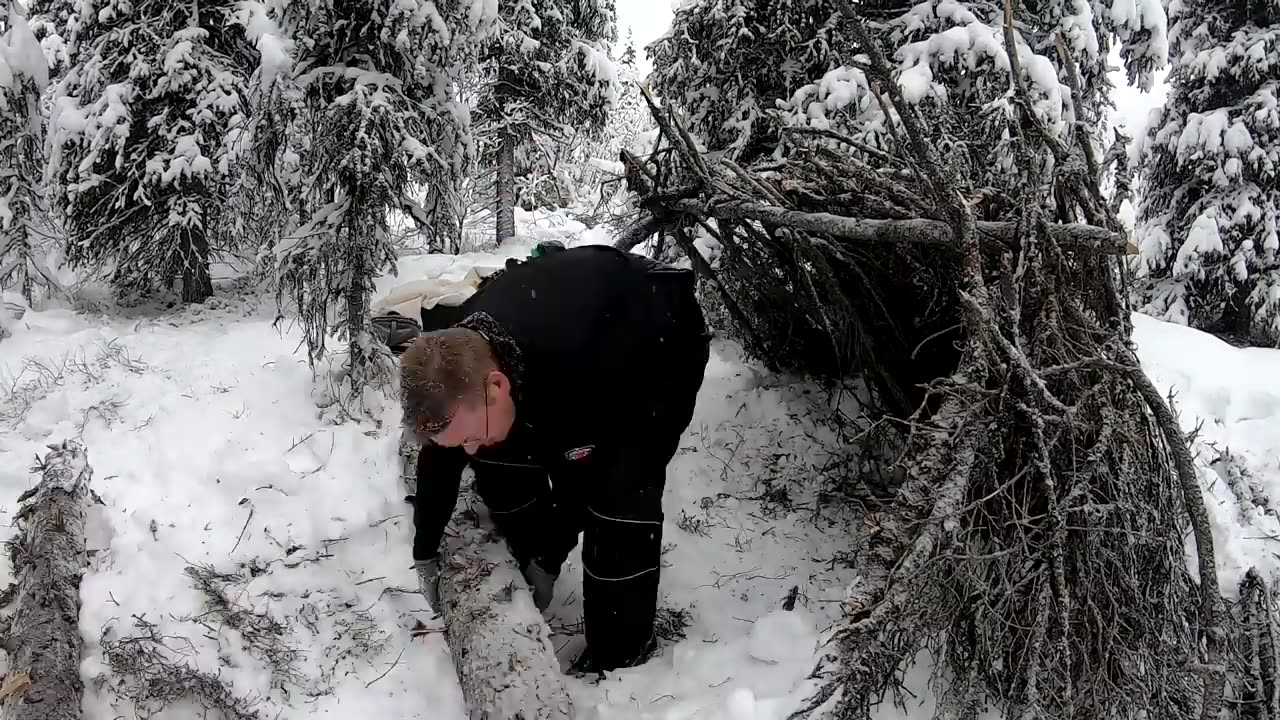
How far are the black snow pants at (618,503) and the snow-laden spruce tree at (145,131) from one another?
5679 mm

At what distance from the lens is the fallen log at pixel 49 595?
274cm

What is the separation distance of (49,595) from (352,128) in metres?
3.22

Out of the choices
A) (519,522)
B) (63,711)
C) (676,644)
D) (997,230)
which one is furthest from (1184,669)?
(63,711)

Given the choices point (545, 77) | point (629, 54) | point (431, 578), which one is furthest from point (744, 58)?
point (629, 54)

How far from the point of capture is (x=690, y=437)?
504cm

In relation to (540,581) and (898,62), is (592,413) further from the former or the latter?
(898,62)

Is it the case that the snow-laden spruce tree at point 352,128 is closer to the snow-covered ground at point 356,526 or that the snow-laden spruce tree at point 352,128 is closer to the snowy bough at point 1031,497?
the snow-covered ground at point 356,526

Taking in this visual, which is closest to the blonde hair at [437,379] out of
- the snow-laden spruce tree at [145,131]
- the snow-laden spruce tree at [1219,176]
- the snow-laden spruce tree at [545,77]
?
the snow-laden spruce tree at [145,131]

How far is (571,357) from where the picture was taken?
2.89 metres

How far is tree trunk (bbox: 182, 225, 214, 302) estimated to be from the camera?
793 centimetres

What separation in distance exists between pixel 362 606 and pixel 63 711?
3.89 ft

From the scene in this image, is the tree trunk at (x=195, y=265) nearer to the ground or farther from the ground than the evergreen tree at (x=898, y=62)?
nearer to the ground

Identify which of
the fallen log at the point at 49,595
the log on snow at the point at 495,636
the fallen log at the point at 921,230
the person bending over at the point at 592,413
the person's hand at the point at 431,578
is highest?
the fallen log at the point at 921,230

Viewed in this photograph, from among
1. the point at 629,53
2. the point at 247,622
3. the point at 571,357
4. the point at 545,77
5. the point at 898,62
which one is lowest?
the point at 247,622
